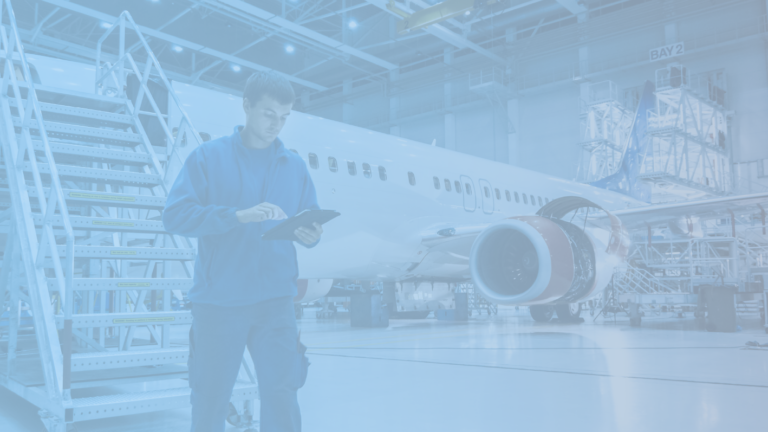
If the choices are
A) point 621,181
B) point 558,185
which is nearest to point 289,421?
point 558,185

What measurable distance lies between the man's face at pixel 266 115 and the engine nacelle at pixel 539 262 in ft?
17.5

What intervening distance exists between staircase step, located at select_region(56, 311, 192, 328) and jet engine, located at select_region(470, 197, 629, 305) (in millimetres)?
4568

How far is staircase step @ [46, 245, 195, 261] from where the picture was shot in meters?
3.25

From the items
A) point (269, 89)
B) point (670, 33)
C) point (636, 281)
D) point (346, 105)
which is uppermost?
point (346, 105)

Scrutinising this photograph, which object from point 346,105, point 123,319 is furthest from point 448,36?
point 123,319

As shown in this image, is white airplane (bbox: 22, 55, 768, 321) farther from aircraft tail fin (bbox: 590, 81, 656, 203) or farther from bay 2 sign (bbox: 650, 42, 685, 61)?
bay 2 sign (bbox: 650, 42, 685, 61)

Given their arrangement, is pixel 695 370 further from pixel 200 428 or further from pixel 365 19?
pixel 365 19

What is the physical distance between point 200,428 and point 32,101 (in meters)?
2.87

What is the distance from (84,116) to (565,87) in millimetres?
21303

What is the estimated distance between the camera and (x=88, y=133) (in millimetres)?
4402

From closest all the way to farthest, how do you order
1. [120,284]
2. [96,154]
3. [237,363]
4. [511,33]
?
[237,363] < [120,284] < [96,154] < [511,33]

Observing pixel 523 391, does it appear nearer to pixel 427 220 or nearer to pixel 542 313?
pixel 427 220

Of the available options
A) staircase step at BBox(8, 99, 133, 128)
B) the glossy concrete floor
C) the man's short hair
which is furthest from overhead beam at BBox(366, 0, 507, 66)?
the man's short hair

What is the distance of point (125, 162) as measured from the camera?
438 cm
